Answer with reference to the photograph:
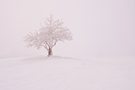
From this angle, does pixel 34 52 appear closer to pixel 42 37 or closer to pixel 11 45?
Result: pixel 11 45

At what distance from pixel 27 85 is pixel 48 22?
17.7 meters

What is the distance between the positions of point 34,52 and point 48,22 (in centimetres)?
4059

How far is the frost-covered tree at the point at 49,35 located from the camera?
26484mm

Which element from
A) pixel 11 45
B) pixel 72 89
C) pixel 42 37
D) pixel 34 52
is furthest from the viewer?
pixel 11 45

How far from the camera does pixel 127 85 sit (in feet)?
37.7

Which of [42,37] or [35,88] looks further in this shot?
[42,37]

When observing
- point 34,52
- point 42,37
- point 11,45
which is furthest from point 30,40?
point 11,45

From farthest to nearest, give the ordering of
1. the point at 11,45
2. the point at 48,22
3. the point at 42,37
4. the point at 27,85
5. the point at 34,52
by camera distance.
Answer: the point at 11,45 < the point at 34,52 < the point at 48,22 < the point at 42,37 < the point at 27,85

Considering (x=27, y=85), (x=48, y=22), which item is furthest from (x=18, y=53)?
(x=27, y=85)

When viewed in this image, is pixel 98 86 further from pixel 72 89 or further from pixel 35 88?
pixel 35 88

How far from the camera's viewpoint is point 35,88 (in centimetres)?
1078

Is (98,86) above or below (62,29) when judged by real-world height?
below

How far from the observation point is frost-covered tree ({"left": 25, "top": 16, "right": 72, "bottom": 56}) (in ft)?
86.9

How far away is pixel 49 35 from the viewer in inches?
1052
